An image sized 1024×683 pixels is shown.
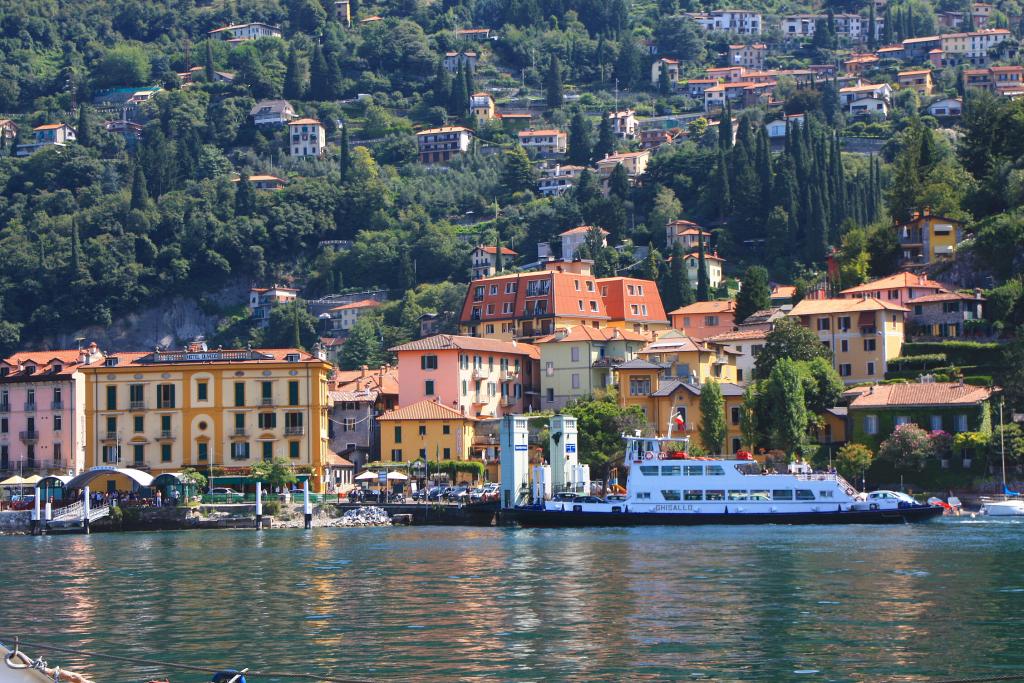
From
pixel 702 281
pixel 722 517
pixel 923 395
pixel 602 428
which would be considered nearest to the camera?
pixel 722 517

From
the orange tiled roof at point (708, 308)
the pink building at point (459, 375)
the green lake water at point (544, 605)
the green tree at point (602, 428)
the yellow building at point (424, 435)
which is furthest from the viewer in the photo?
the orange tiled roof at point (708, 308)

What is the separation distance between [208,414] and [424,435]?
13555mm

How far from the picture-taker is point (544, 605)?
165 ft

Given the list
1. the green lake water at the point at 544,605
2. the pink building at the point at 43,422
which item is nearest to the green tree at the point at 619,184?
the pink building at the point at 43,422

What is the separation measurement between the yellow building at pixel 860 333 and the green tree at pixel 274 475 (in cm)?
3507

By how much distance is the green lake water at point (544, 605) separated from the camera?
39.7 metres

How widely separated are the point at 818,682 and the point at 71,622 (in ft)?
65.4

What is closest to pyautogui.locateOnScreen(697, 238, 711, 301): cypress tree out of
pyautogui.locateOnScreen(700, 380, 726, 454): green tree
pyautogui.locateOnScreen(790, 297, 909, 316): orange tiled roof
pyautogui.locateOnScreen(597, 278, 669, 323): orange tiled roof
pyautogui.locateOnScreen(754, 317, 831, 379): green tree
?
pyautogui.locateOnScreen(597, 278, 669, 323): orange tiled roof

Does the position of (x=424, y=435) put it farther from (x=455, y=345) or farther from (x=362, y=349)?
(x=362, y=349)

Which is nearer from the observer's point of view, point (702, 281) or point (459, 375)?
point (459, 375)

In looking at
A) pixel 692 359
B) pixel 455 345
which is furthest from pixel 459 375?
pixel 692 359

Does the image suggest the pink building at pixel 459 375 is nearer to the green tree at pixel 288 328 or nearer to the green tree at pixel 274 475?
the green tree at pixel 274 475

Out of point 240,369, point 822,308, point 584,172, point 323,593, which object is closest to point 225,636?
point 323,593

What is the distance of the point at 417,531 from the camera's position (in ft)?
277
